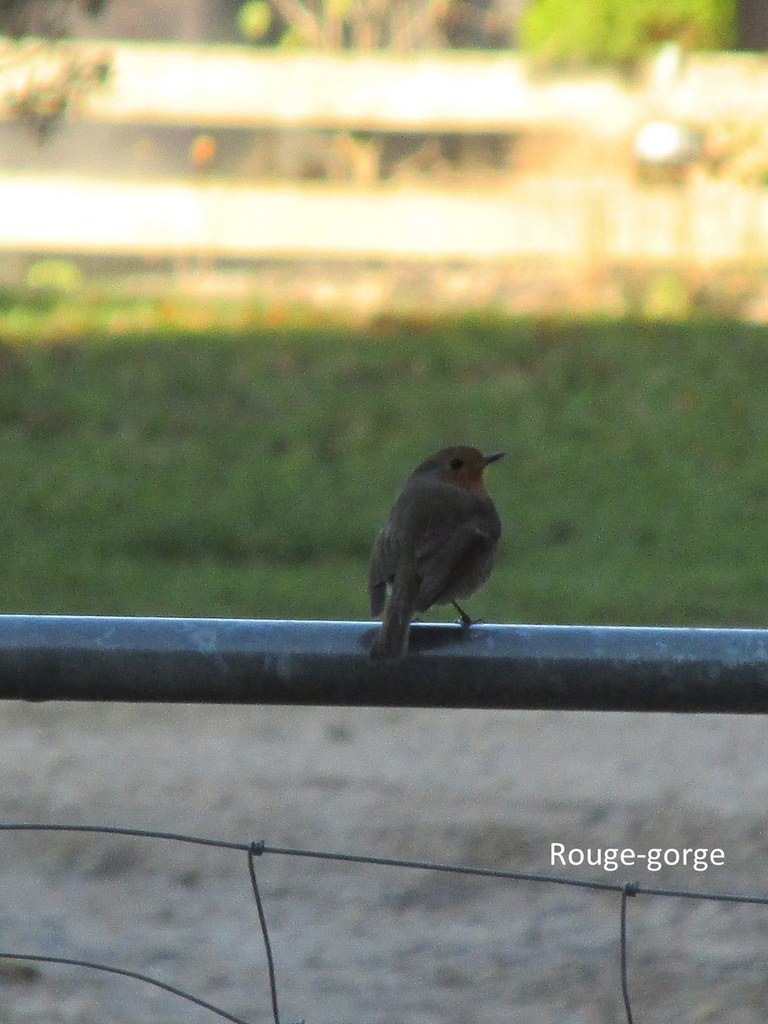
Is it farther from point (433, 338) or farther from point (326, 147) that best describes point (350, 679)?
point (326, 147)

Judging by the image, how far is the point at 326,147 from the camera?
14.6 m

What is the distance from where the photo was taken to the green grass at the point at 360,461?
7898mm

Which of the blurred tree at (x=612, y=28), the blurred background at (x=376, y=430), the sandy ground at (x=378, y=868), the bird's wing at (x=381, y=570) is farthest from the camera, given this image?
the blurred tree at (x=612, y=28)

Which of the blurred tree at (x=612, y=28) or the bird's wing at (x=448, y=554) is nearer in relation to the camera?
the bird's wing at (x=448, y=554)

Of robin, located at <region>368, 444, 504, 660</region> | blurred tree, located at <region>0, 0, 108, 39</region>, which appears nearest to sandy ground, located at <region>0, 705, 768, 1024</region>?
robin, located at <region>368, 444, 504, 660</region>

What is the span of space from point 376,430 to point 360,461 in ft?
1.81

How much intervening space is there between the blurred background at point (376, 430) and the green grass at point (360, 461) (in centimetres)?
3

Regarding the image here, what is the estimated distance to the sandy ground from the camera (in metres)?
4.20

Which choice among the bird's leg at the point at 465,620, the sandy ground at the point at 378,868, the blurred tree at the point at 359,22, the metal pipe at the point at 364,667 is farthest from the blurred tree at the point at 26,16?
the metal pipe at the point at 364,667

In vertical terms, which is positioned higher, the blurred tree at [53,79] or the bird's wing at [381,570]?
the bird's wing at [381,570]

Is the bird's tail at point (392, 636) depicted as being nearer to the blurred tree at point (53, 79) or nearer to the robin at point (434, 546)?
the robin at point (434, 546)

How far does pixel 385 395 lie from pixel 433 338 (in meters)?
1.07

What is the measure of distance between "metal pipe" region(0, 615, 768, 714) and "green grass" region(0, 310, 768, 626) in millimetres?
5586

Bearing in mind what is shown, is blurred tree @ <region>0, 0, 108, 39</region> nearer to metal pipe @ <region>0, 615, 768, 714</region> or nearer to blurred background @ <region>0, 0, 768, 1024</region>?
blurred background @ <region>0, 0, 768, 1024</region>
